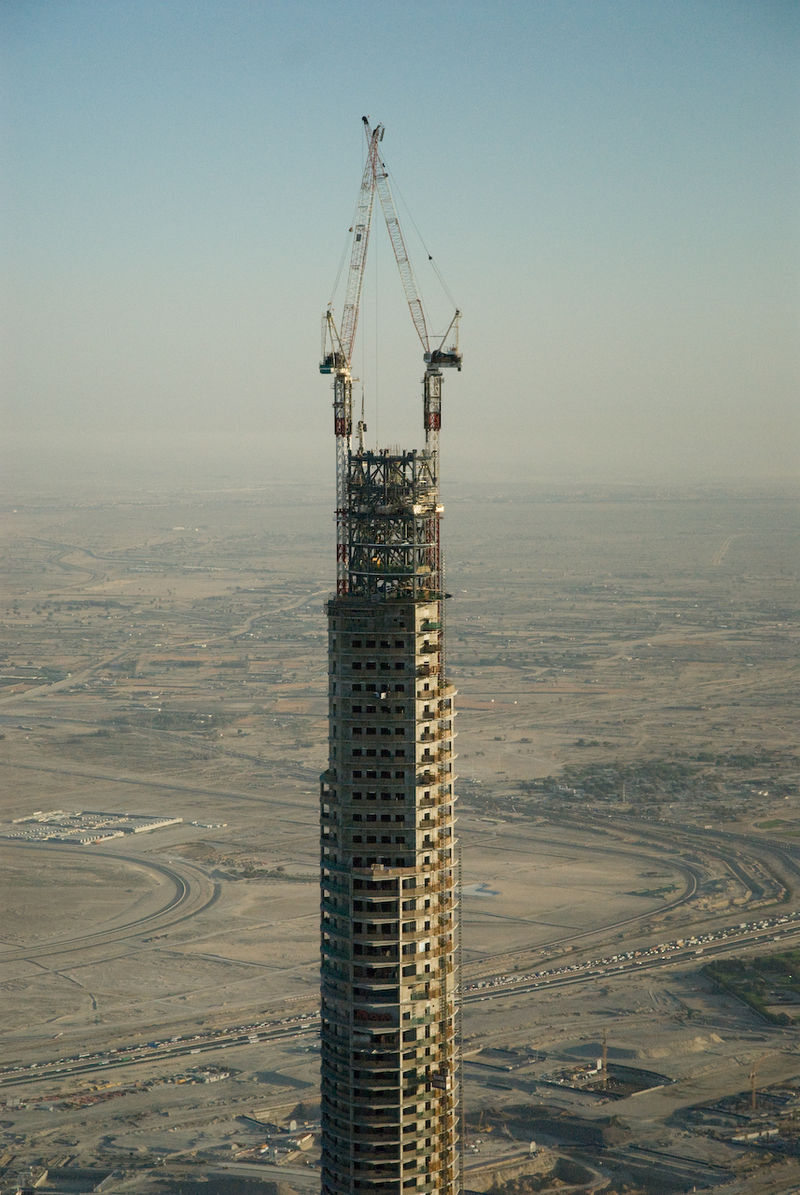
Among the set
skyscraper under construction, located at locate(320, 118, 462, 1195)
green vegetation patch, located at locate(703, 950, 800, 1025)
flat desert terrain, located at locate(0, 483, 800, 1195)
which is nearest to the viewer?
skyscraper under construction, located at locate(320, 118, 462, 1195)

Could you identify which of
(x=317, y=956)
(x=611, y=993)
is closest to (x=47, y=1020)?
(x=317, y=956)

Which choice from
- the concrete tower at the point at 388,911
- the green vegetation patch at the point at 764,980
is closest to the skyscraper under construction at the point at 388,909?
the concrete tower at the point at 388,911

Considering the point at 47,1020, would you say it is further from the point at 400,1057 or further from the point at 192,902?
the point at 400,1057

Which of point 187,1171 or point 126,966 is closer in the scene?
point 187,1171

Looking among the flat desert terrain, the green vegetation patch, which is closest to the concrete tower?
the flat desert terrain

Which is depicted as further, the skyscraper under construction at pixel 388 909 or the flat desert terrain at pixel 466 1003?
the flat desert terrain at pixel 466 1003

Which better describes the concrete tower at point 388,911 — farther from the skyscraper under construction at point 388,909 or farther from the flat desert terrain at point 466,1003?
the flat desert terrain at point 466,1003

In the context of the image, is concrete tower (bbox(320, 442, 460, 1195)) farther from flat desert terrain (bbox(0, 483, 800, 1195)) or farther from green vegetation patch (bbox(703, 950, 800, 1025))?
green vegetation patch (bbox(703, 950, 800, 1025))
